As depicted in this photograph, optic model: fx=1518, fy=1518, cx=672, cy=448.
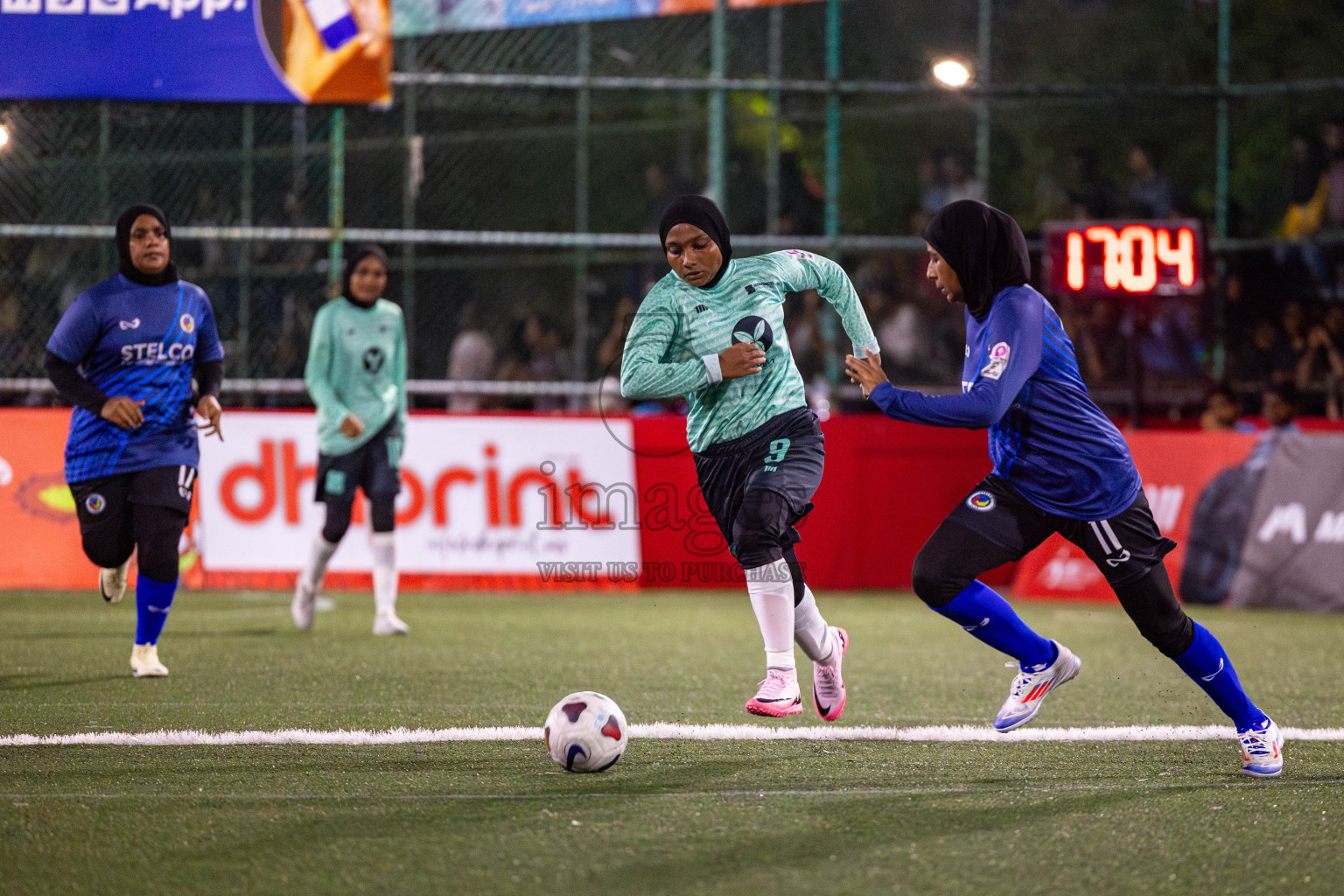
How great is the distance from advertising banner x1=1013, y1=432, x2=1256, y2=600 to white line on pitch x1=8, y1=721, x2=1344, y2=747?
235 inches

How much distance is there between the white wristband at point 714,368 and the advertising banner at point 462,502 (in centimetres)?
662

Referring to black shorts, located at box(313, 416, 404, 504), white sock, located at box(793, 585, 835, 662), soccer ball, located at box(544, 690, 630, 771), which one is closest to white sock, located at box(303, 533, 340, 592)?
black shorts, located at box(313, 416, 404, 504)

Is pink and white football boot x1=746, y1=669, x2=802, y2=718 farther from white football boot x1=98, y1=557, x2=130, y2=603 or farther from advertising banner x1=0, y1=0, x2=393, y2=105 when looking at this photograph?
advertising banner x1=0, y1=0, x2=393, y2=105

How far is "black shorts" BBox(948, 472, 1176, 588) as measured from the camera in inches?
199

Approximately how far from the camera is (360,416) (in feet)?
31.0

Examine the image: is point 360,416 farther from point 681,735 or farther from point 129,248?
point 681,735

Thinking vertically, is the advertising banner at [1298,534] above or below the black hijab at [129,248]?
below

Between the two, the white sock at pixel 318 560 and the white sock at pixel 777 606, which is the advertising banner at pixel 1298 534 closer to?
the white sock at pixel 318 560

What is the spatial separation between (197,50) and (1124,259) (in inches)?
314

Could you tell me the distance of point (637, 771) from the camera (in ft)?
16.3

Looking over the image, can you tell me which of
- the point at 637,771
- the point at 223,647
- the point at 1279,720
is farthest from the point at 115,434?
the point at 1279,720

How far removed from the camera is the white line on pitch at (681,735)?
17.8 feet

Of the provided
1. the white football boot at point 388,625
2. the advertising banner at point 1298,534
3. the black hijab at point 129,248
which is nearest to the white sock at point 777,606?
the black hijab at point 129,248

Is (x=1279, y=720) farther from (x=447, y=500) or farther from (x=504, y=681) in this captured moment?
(x=447, y=500)
